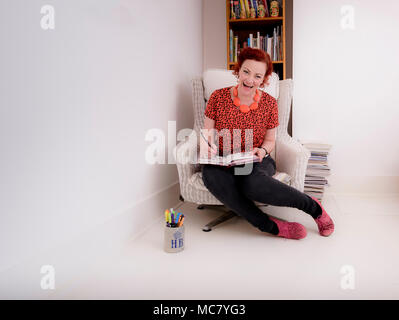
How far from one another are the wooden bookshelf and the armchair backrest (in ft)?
2.00

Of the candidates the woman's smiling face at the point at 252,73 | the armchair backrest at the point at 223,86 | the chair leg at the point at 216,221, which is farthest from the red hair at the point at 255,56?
the chair leg at the point at 216,221

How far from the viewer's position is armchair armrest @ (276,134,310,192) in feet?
5.14

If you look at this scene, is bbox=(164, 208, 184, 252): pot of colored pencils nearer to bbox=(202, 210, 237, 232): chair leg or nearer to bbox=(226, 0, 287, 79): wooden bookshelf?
bbox=(202, 210, 237, 232): chair leg

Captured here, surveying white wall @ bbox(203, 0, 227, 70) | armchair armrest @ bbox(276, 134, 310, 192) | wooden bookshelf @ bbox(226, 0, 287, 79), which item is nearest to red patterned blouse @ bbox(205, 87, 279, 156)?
armchair armrest @ bbox(276, 134, 310, 192)

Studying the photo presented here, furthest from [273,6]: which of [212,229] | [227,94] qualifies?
[212,229]

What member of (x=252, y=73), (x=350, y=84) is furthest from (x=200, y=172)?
(x=350, y=84)

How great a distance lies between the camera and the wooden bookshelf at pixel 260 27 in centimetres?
252

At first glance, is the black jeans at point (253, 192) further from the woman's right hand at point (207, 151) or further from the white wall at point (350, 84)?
the white wall at point (350, 84)

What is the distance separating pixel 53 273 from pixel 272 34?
251cm

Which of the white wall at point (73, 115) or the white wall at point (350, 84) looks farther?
the white wall at point (350, 84)

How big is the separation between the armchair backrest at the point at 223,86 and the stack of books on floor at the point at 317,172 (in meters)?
0.50

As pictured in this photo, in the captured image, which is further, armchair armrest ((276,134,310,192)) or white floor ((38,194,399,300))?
armchair armrest ((276,134,310,192))

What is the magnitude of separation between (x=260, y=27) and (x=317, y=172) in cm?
140

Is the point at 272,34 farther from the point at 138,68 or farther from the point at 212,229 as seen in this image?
the point at 212,229
